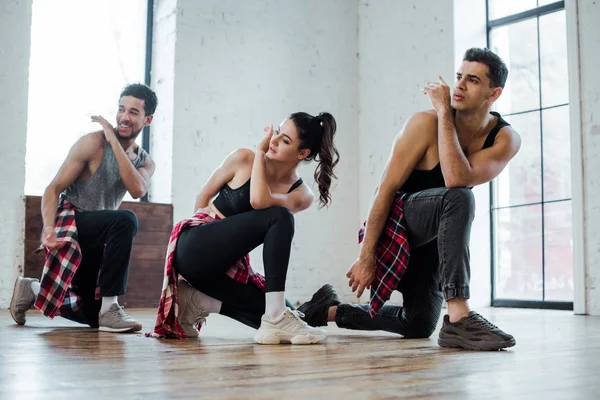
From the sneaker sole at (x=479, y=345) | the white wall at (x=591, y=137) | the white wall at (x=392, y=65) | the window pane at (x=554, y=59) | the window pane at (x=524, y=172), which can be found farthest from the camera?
the white wall at (x=392, y=65)

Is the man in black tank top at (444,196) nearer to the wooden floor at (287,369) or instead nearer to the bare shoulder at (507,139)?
the bare shoulder at (507,139)

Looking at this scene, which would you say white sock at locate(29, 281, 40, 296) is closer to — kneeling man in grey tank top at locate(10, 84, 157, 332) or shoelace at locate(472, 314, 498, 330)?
kneeling man in grey tank top at locate(10, 84, 157, 332)

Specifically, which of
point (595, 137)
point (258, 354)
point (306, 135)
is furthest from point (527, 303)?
point (258, 354)

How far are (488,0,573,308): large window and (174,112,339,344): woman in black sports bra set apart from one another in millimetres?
A: 2991

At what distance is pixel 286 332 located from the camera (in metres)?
2.36

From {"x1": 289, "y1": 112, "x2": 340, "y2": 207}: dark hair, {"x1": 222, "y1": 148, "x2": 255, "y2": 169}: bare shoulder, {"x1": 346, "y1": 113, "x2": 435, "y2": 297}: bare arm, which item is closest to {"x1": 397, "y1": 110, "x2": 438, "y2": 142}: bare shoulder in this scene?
{"x1": 346, "y1": 113, "x2": 435, "y2": 297}: bare arm

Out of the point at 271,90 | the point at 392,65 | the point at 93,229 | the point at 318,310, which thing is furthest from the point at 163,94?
the point at 318,310

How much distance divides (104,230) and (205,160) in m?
2.58

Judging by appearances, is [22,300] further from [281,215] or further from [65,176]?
[281,215]

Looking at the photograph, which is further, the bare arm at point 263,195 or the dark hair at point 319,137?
Answer: the dark hair at point 319,137

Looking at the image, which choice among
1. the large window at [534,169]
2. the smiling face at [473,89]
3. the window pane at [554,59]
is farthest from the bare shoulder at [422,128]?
the window pane at [554,59]

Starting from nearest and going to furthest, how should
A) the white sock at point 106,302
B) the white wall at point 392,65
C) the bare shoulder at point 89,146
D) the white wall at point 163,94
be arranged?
the white sock at point 106,302
the bare shoulder at point 89,146
the white wall at point 163,94
the white wall at point 392,65

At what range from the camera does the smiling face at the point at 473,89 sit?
2.45 meters

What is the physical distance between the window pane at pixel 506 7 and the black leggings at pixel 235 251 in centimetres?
381
